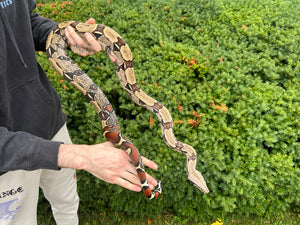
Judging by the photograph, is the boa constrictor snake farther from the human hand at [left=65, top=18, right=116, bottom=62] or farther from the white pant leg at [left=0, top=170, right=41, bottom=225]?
the white pant leg at [left=0, top=170, right=41, bottom=225]

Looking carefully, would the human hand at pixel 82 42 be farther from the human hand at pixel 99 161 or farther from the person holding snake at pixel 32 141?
the human hand at pixel 99 161

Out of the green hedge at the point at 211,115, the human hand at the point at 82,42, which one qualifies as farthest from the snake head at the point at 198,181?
the human hand at the point at 82,42

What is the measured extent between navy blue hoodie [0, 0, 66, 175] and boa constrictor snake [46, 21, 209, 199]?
50 centimetres

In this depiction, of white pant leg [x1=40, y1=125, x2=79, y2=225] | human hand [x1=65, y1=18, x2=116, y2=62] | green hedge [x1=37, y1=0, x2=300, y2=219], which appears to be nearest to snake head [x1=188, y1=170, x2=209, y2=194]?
green hedge [x1=37, y1=0, x2=300, y2=219]

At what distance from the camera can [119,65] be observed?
12.0 ft

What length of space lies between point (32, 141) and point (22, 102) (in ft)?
2.34

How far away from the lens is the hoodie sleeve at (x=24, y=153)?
180 cm

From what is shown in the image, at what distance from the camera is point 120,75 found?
375 cm

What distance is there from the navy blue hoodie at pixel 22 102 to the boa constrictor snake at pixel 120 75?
0.50 metres

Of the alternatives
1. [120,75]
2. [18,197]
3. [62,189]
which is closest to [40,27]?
[120,75]

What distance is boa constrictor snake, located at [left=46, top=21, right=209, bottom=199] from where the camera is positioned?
3.17 metres

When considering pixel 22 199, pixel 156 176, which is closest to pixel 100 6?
pixel 156 176

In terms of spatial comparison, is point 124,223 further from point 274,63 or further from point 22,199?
point 274,63

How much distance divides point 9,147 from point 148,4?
486 cm
